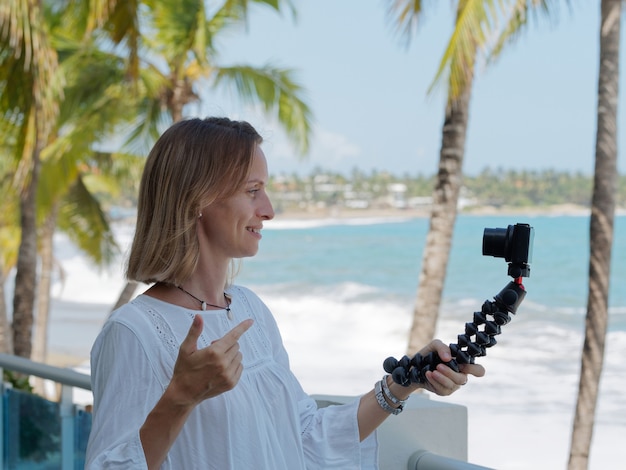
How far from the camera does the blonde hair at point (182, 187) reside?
1957mm

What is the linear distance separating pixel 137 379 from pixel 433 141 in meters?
72.6

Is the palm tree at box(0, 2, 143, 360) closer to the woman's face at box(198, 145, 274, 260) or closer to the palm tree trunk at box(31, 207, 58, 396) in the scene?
the palm tree trunk at box(31, 207, 58, 396)

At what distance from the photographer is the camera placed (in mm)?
1729

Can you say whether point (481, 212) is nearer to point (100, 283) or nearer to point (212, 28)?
point (100, 283)

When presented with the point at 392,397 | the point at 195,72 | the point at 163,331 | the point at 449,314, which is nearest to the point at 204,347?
the point at 163,331

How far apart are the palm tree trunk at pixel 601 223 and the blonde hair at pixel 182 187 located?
7705 millimetres

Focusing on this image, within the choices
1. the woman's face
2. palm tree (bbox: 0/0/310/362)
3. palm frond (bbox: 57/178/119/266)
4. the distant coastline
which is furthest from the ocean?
the woman's face

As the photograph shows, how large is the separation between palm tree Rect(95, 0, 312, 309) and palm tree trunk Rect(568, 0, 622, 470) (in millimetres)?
6466

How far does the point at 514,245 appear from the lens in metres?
1.74

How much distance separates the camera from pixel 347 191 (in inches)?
2889

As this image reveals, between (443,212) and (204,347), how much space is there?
7.62 metres

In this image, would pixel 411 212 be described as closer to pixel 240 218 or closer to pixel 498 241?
pixel 240 218

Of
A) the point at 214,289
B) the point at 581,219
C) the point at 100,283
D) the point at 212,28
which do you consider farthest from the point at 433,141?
the point at 214,289

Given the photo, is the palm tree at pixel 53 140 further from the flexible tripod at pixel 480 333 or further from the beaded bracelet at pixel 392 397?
the flexible tripod at pixel 480 333
